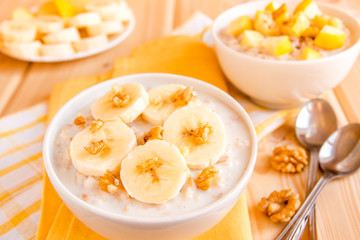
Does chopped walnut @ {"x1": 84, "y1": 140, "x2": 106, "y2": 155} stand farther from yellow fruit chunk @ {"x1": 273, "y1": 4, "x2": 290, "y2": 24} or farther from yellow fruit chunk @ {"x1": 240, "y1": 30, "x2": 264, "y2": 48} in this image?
yellow fruit chunk @ {"x1": 273, "y1": 4, "x2": 290, "y2": 24}

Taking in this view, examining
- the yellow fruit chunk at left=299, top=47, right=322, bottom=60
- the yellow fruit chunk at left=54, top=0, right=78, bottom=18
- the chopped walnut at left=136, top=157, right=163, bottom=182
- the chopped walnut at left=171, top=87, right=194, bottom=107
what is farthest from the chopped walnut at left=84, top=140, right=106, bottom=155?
the yellow fruit chunk at left=54, top=0, right=78, bottom=18

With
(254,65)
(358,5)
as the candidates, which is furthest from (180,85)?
(358,5)

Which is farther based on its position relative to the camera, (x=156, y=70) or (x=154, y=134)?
(x=156, y=70)

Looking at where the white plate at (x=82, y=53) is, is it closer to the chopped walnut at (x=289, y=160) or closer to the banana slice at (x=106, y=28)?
the banana slice at (x=106, y=28)

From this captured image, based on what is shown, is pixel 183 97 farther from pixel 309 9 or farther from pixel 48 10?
pixel 48 10

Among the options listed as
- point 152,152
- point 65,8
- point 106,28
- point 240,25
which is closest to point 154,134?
point 152,152

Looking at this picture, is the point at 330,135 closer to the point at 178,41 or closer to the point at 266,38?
the point at 266,38

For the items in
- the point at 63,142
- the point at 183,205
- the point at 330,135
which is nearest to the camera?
the point at 183,205

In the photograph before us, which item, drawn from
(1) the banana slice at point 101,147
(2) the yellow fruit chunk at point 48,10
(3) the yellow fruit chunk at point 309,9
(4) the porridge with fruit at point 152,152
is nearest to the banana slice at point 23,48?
(2) the yellow fruit chunk at point 48,10
